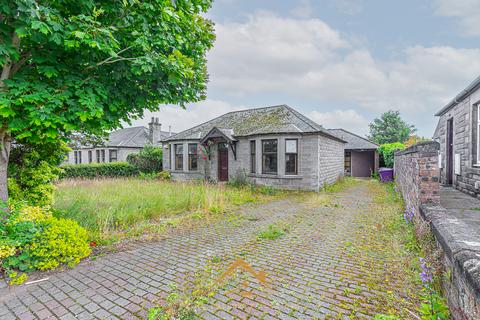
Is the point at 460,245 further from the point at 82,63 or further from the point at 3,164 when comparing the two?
the point at 3,164

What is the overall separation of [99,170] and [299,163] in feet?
55.0

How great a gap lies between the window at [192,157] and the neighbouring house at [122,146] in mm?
8775

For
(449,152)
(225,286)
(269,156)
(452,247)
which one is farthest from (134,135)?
(452,247)

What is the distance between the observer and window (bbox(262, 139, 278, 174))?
12.9 metres

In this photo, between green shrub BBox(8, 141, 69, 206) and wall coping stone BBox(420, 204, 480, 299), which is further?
green shrub BBox(8, 141, 69, 206)

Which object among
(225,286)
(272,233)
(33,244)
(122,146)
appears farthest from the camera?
(122,146)

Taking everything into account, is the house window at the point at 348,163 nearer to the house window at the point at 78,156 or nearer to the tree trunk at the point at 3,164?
the tree trunk at the point at 3,164

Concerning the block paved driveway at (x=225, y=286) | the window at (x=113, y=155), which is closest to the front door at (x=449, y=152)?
the block paved driveway at (x=225, y=286)

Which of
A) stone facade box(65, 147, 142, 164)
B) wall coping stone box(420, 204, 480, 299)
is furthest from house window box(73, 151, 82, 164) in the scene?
wall coping stone box(420, 204, 480, 299)

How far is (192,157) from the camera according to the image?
1675cm

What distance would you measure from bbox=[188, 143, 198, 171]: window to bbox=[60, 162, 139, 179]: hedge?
21.3ft

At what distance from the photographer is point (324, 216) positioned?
7.34 metres

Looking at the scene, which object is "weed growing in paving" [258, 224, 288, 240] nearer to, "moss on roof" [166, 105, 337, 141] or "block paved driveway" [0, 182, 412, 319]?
"block paved driveway" [0, 182, 412, 319]

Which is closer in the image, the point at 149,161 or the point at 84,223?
the point at 84,223
